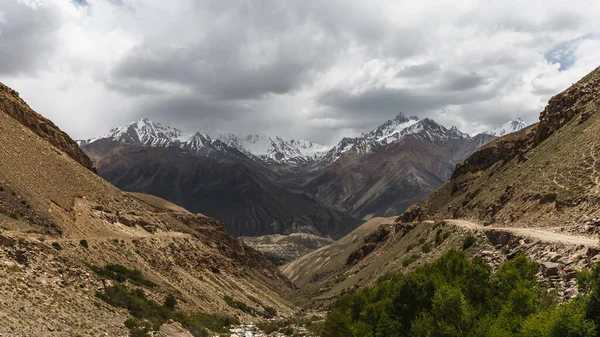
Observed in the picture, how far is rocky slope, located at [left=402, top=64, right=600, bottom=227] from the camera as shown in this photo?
48750 millimetres

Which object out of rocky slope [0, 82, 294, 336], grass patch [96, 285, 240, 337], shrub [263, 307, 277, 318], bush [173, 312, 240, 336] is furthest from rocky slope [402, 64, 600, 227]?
rocky slope [0, 82, 294, 336]

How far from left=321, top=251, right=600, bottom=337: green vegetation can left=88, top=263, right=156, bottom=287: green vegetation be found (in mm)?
26159

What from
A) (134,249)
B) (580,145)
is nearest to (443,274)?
(580,145)

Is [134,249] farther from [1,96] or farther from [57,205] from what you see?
[1,96]

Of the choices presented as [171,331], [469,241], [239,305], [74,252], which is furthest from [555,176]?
[74,252]

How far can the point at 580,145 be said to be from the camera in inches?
2320

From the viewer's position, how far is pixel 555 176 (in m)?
57.0

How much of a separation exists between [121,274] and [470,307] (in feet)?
143

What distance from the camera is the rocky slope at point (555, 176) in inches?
1919

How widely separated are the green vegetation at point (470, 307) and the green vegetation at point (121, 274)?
2616 centimetres

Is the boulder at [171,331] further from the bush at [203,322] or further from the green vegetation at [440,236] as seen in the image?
the green vegetation at [440,236]

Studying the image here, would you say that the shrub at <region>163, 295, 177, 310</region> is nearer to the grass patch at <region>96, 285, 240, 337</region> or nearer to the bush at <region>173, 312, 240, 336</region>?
the grass patch at <region>96, 285, 240, 337</region>

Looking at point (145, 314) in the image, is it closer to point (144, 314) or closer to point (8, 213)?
point (144, 314)

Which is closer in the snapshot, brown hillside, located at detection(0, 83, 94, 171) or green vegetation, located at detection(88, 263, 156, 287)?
green vegetation, located at detection(88, 263, 156, 287)
